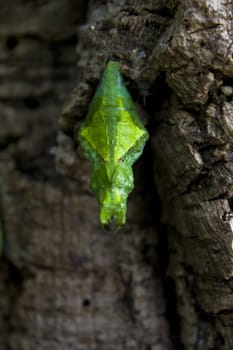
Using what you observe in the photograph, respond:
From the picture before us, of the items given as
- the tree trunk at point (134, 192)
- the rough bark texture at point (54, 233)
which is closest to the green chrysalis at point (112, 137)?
the tree trunk at point (134, 192)

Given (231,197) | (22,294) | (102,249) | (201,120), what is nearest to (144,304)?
(102,249)

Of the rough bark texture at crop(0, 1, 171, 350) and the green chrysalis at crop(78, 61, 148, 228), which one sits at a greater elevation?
the green chrysalis at crop(78, 61, 148, 228)

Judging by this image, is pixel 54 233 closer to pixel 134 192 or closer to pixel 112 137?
pixel 134 192

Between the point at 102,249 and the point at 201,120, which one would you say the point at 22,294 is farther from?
the point at 201,120

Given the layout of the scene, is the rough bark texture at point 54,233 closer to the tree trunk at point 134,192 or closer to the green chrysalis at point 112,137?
the tree trunk at point 134,192

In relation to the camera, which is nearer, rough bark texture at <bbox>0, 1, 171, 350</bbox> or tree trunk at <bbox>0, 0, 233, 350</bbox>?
tree trunk at <bbox>0, 0, 233, 350</bbox>

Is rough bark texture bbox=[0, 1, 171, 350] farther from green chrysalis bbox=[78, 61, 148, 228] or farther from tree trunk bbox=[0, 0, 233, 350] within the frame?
green chrysalis bbox=[78, 61, 148, 228]

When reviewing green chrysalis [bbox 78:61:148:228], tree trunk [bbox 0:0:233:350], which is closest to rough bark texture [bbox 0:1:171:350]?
tree trunk [bbox 0:0:233:350]
